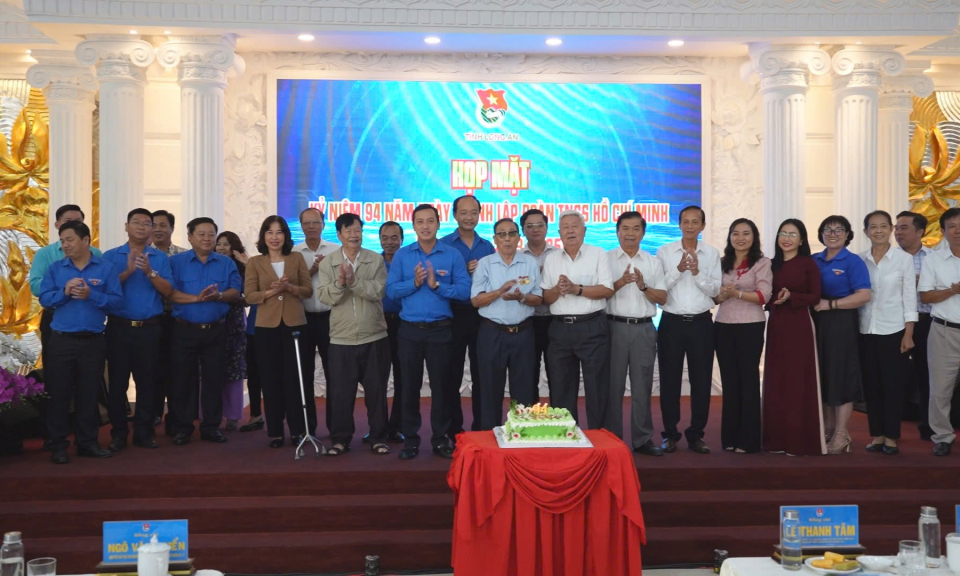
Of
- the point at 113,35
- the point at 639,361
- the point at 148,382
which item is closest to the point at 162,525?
the point at 148,382


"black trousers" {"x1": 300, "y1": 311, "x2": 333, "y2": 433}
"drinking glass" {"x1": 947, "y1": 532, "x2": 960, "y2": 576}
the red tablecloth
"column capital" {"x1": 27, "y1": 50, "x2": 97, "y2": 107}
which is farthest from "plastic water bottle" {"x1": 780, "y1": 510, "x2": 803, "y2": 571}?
"column capital" {"x1": 27, "y1": 50, "x2": 97, "y2": 107}

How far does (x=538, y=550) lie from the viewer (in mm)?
3662

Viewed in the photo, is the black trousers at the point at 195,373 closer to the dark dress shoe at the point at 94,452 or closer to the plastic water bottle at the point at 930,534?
the dark dress shoe at the point at 94,452

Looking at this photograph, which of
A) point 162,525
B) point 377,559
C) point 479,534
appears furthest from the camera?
point 377,559

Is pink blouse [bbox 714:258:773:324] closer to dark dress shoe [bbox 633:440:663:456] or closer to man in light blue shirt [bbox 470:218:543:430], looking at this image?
dark dress shoe [bbox 633:440:663:456]

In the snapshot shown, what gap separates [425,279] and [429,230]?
295 mm

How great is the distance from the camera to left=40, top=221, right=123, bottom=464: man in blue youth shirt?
4.95 meters

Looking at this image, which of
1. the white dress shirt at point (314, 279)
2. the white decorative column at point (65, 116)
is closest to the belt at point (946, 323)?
the white dress shirt at point (314, 279)

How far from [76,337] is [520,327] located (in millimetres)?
2628

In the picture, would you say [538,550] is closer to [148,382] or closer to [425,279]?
[425,279]

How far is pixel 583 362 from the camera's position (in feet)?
16.3

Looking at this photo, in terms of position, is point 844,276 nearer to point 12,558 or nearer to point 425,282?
point 425,282

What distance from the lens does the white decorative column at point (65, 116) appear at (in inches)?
288

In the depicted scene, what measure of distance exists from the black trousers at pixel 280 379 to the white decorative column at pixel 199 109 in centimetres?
197
